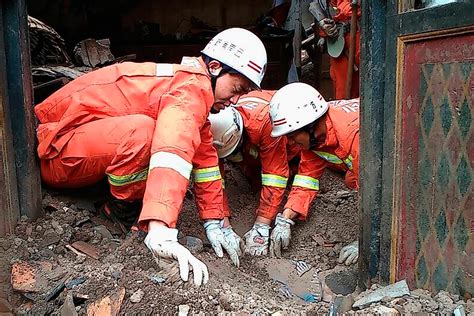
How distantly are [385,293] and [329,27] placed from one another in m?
3.76

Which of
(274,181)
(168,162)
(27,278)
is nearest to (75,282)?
(27,278)

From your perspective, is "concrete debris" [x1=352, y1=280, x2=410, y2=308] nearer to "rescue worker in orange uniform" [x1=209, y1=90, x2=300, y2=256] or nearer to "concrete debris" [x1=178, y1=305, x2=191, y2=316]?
"concrete debris" [x1=178, y1=305, x2=191, y2=316]

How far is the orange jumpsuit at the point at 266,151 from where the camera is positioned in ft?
12.9

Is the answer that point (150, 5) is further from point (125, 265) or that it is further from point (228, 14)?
point (125, 265)

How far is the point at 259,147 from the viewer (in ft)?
13.4

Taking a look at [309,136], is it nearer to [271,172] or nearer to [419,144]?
[271,172]

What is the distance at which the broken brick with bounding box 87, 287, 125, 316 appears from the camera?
7.23 ft

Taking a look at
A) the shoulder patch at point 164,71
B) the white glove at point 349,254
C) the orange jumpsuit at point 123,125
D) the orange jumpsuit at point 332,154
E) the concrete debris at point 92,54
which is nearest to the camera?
the orange jumpsuit at point 123,125

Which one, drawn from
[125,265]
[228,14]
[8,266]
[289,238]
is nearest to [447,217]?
[125,265]

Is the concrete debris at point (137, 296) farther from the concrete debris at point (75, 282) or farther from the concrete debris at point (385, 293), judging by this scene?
the concrete debris at point (385, 293)

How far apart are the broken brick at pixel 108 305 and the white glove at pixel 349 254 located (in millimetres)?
1642

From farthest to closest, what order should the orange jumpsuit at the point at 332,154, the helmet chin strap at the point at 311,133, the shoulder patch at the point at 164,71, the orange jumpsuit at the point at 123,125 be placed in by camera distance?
1. the helmet chin strap at the point at 311,133
2. the orange jumpsuit at the point at 332,154
3. the shoulder patch at the point at 164,71
4. the orange jumpsuit at the point at 123,125

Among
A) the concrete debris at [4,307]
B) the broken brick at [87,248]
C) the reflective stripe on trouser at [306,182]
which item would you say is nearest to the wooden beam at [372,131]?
the reflective stripe on trouser at [306,182]

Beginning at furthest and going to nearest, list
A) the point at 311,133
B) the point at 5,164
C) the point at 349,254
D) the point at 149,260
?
1. the point at 311,133
2. the point at 349,254
3. the point at 5,164
4. the point at 149,260
